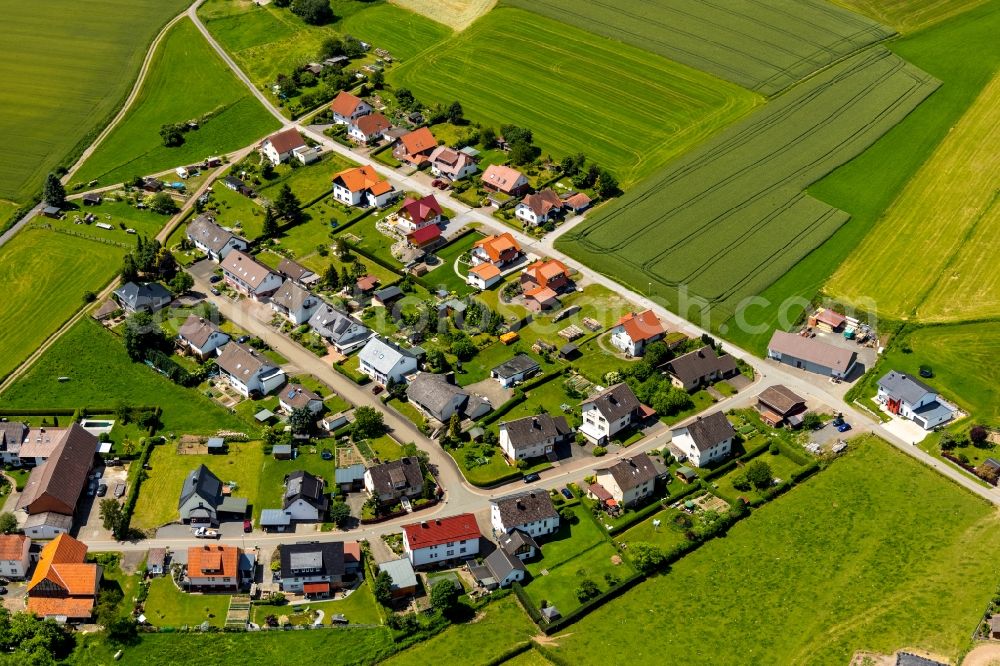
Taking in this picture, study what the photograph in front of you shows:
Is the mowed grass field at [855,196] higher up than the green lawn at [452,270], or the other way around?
the mowed grass field at [855,196]

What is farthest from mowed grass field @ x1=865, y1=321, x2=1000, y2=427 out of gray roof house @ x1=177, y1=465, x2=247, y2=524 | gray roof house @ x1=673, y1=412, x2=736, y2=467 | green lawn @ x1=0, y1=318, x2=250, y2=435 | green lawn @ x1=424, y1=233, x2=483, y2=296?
green lawn @ x1=0, y1=318, x2=250, y2=435

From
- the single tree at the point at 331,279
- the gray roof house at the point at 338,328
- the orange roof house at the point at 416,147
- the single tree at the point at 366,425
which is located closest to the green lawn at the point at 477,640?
the single tree at the point at 366,425

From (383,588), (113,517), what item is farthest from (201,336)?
(383,588)

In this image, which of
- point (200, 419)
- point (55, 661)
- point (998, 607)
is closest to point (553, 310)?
point (200, 419)

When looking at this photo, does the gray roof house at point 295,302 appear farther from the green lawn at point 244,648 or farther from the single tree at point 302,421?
the green lawn at point 244,648

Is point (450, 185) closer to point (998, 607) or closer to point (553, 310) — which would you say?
point (553, 310)

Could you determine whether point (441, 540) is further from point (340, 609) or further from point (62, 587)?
point (62, 587)

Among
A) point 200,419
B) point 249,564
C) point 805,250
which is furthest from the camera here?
point 805,250
